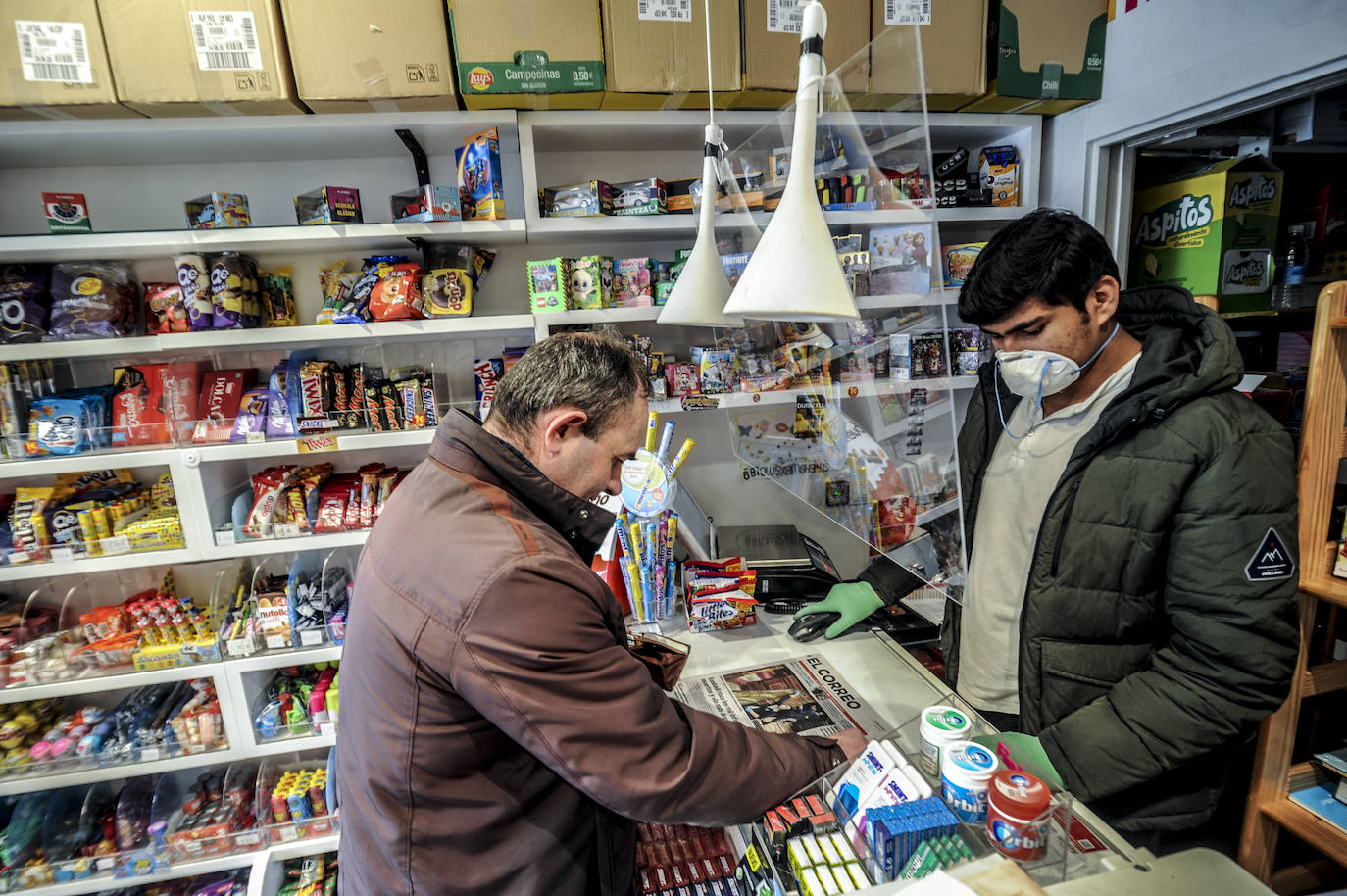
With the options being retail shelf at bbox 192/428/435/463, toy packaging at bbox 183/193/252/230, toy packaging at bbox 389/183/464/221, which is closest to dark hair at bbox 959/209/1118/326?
toy packaging at bbox 389/183/464/221

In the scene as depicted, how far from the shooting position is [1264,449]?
125cm

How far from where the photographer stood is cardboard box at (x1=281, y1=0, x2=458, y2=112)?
166cm

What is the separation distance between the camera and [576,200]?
2057 millimetres

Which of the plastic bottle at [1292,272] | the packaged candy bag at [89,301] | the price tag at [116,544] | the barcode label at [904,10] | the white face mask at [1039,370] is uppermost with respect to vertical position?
the barcode label at [904,10]

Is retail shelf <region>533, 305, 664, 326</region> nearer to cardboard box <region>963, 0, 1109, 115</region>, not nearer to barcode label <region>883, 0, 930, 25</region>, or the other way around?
barcode label <region>883, 0, 930, 25</region>

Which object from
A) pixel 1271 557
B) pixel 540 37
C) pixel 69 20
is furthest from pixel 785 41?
pixel 69 20

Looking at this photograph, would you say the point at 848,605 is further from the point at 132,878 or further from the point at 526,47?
the point at 132,878

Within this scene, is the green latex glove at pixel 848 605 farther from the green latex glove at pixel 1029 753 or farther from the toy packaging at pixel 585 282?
the toy packaging at pixel 585 282

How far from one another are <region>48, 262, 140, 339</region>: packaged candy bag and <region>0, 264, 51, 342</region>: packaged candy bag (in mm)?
32

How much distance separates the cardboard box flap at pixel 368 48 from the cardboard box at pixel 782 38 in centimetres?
89

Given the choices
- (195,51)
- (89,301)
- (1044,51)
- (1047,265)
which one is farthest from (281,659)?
(1044,51)

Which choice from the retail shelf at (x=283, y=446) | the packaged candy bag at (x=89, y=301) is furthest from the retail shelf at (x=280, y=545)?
the packaged candy bag at (x=89, y=301)

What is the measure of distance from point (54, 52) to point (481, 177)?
1.10 metres

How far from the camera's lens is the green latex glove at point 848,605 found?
1876mm
